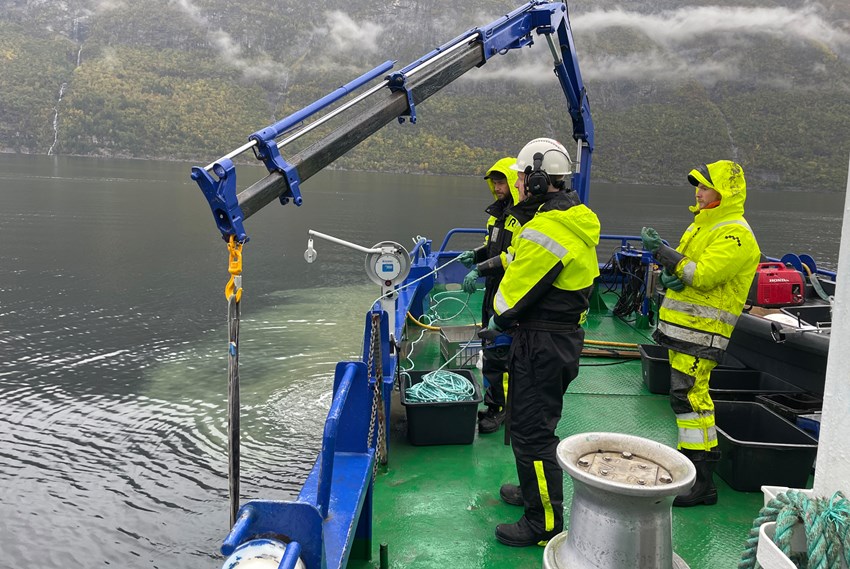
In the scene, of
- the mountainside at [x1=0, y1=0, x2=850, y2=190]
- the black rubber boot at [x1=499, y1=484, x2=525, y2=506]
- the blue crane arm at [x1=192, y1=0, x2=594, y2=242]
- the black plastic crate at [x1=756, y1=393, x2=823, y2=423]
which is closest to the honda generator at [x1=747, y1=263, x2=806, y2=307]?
the black plastic crate at [x1=756, y1=393, x2=823, y2=423]

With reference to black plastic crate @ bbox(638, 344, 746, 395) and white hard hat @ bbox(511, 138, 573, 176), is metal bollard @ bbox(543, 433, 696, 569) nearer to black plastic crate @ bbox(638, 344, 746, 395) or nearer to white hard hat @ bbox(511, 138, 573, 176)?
white hard hat @ bbox(511, 138, 573, 176)

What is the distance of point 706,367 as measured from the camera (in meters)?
3.11

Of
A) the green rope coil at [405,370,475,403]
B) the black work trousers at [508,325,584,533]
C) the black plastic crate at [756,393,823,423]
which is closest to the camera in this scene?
the black work trousers at [508,325,584,533]

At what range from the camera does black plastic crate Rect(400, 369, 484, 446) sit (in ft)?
12.9

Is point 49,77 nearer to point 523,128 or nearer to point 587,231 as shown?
point 523,128

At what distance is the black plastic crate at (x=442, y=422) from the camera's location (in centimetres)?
394

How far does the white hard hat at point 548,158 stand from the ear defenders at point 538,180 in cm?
1

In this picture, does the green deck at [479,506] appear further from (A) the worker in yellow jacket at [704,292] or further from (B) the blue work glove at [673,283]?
(B) the blue work glove at [673,283]

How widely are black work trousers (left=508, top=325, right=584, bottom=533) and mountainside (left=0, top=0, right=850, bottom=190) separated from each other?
71549 millimetres

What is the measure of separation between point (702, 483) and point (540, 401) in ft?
3.76

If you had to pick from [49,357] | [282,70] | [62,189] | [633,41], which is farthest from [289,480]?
[633,41]

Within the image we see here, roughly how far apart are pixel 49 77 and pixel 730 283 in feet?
475

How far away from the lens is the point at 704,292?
309 centimetres

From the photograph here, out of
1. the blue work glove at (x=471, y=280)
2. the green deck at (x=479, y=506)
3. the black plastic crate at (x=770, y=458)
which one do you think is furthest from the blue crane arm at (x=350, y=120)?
the black plastic crate at (x=770, y=458)
